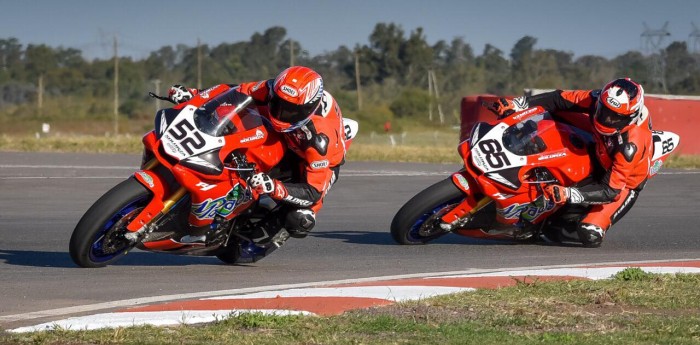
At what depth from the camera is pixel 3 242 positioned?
992 centimetres

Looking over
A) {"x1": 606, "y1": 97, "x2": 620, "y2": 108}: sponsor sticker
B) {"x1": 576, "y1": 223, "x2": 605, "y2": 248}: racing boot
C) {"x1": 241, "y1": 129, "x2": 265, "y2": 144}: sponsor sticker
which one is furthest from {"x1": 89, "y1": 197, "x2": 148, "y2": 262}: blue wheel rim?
{"x1": 576, "y1": 223, "x2": 605, "y2": 248}: racing boot

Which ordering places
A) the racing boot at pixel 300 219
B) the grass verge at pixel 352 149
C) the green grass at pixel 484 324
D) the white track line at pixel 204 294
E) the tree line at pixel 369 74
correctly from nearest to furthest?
the green grass at pixel 484 324 < the white track line at pixel 204 294 < the racing boot at pixel 300 219 < the grass verge at pixel 352 149 < the tree line at pixel 369 74

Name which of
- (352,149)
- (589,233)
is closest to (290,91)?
(589,233)

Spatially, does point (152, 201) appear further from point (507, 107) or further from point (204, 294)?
point (507, 107)

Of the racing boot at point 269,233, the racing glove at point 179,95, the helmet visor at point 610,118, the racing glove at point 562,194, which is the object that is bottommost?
the racing boot at point 269,233

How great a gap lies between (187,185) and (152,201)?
0.82 ft

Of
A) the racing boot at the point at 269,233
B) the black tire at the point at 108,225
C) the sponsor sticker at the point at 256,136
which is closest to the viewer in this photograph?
the black tire at the point at 108,225

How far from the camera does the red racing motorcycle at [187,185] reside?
25.6 feet

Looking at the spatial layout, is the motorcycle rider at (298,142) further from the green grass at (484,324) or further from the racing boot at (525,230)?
the racing boot at (525,230)

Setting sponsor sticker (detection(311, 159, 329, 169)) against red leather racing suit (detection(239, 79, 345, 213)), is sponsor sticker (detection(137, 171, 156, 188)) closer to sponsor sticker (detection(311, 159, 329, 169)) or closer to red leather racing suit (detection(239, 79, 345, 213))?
red leather racing suit (detection(239, 79, 345, 213))

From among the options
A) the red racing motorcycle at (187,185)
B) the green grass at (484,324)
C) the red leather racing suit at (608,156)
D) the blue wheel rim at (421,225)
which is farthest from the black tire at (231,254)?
the red leather racing suit at (608,156)

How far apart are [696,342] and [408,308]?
1.59m

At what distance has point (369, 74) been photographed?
50.6 metres

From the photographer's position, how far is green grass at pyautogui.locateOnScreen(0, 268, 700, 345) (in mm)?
5809
